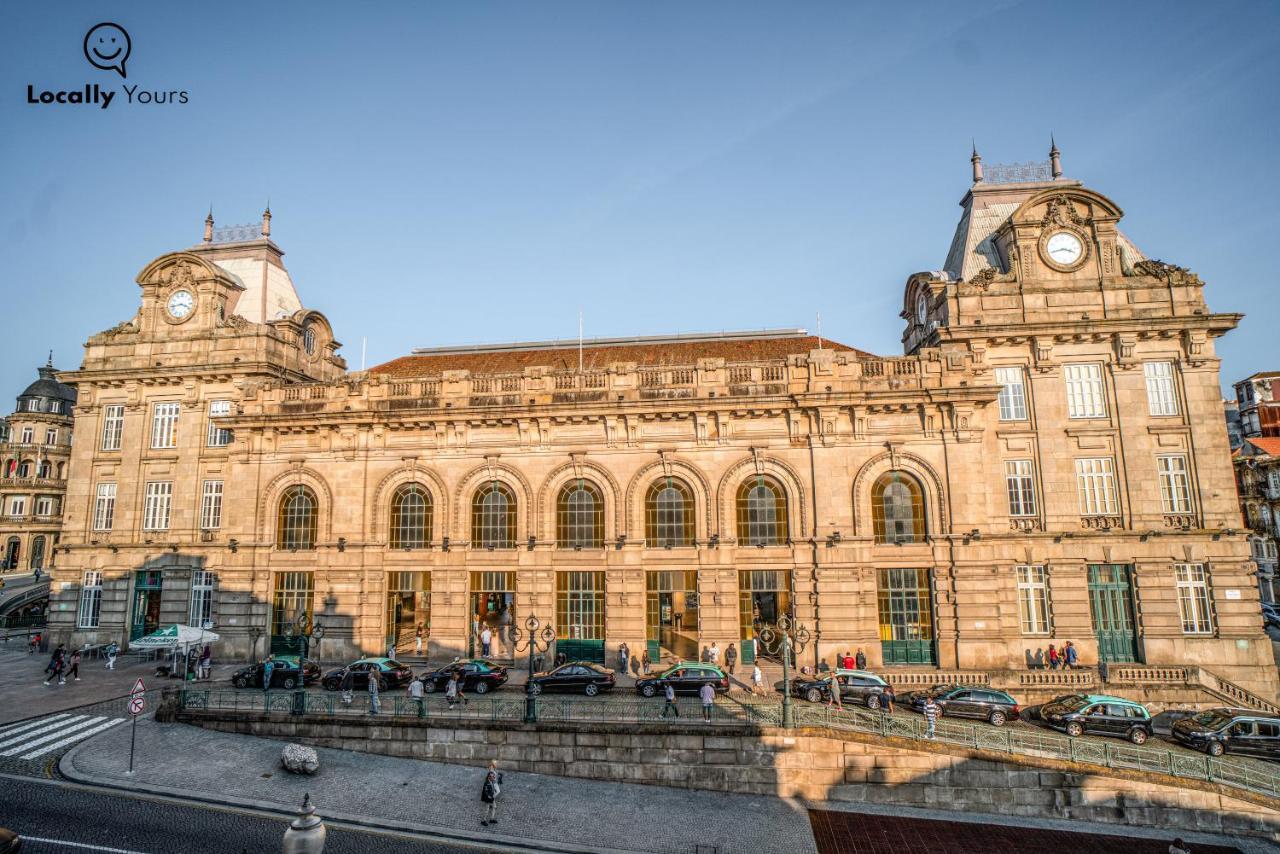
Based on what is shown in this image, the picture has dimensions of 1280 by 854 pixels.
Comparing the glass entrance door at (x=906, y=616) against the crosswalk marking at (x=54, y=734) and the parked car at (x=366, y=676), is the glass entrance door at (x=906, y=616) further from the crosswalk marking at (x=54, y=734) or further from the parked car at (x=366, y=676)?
the crosswalk marking at (x=54, y=734)

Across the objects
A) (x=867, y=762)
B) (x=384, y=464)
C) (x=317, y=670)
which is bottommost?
(x=867, y=762)

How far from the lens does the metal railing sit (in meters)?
21.6

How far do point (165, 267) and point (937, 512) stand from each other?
141ft

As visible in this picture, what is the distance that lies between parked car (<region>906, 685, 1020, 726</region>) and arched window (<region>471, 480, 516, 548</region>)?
18.5 metres

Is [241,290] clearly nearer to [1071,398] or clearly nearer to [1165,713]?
[1071,398]

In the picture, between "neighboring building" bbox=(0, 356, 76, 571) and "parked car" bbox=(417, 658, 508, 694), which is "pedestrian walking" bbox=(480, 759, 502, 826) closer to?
"parked car" bbox=(417, 658, 508, 694)

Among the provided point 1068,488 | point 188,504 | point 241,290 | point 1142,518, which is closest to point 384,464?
point 188,504

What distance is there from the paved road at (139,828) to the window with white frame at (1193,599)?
104 ft

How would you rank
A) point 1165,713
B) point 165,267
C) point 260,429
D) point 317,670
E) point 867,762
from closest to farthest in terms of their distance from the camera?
point 867,762 < point 1165,713 < point 317,670 < point 260,429 < point 165,267

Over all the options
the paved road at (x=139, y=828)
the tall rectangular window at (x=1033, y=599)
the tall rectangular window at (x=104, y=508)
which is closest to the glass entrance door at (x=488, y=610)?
the paved road at (x=139, y=828)

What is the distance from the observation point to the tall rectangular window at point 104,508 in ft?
133

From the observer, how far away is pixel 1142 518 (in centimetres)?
3384

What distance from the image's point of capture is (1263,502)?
61.5 metres

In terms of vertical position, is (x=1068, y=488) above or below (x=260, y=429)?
below
